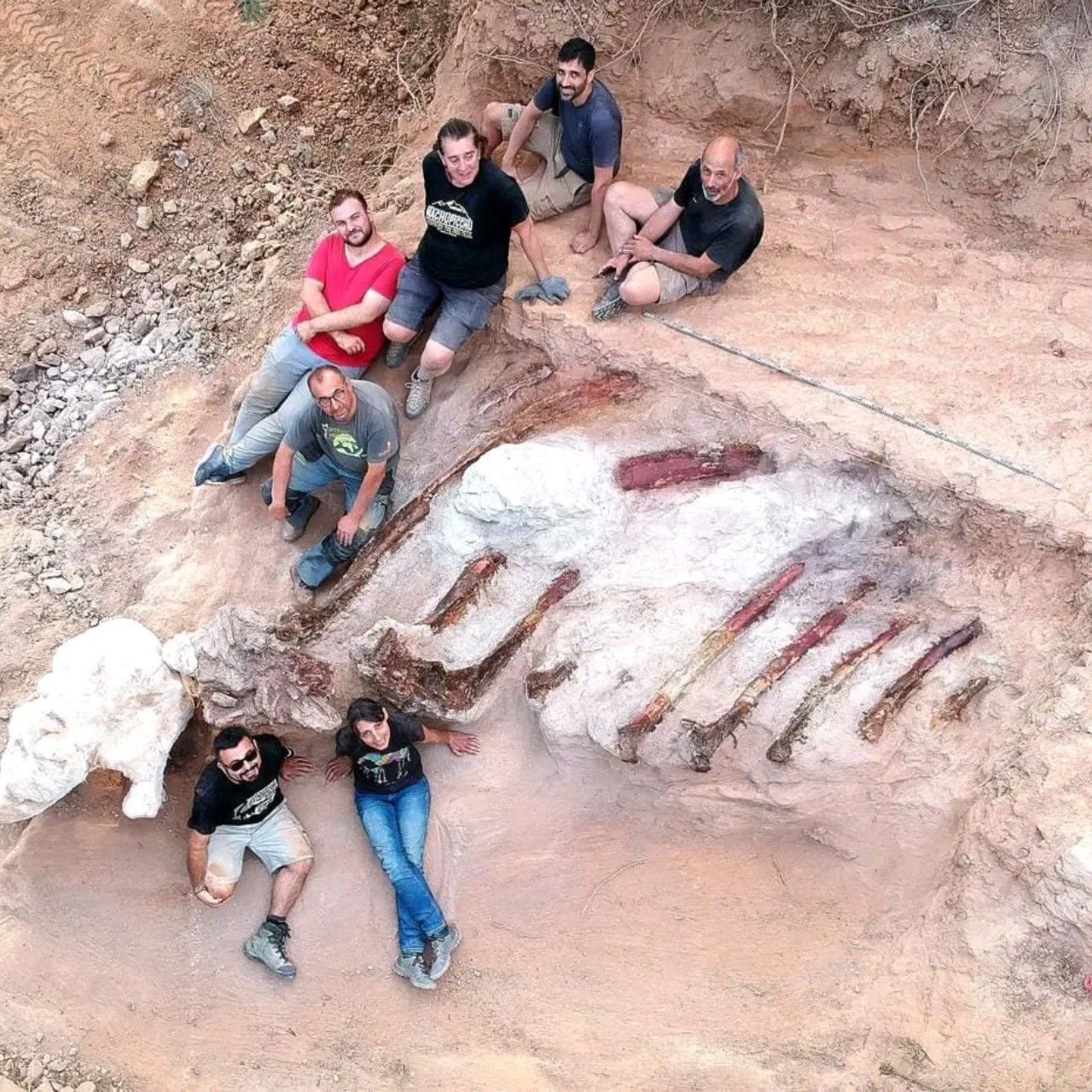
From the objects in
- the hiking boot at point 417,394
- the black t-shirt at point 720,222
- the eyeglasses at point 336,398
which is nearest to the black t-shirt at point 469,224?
the hiking boot at point 417,394

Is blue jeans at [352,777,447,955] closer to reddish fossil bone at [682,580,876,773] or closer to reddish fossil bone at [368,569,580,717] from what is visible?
reddish fossil bone at [368,569,580,717]

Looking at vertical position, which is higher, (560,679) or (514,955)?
(560,679)

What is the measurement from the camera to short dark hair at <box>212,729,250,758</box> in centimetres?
437

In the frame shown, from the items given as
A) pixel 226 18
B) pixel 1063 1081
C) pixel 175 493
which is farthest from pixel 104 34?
pixel 1063 1081

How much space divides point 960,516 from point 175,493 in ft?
14.4

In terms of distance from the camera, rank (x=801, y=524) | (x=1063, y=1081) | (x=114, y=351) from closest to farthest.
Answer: (x=1063, y=1081) < (x=801, y=524) < (x=114, y=351)

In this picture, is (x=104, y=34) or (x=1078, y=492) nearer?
(x=1078, y=492)

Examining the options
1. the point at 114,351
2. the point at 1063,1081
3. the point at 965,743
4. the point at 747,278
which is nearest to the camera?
the point at 1063,1081

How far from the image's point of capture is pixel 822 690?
434 cm

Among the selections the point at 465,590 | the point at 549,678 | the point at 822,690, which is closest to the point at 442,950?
the point at 549,678

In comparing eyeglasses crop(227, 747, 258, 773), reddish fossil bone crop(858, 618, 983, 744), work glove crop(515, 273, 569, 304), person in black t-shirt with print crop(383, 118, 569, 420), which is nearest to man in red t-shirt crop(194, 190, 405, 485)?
person in black t-shirt with print crop(383, 118, 569, 420)

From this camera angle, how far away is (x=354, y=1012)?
4.73 metres

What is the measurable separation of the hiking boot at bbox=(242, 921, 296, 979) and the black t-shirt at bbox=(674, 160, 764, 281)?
3.85 metres

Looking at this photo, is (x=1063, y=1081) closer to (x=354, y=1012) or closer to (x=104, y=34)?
(x=354, y=1012)
